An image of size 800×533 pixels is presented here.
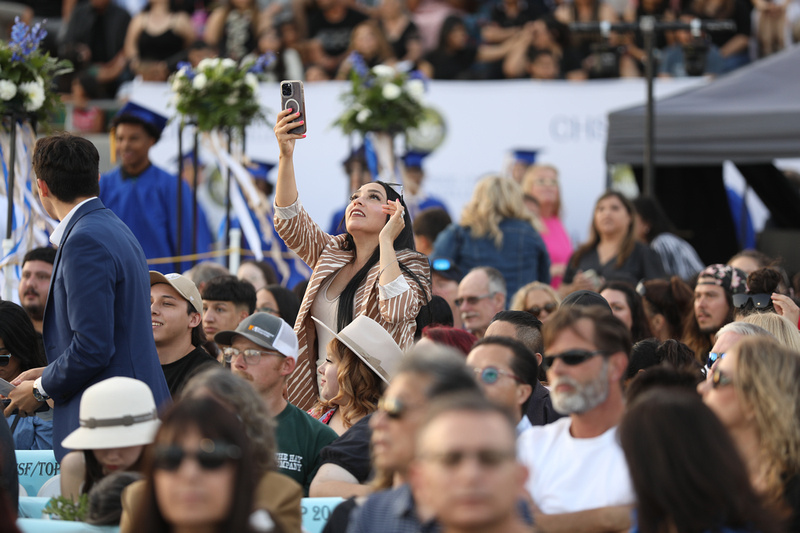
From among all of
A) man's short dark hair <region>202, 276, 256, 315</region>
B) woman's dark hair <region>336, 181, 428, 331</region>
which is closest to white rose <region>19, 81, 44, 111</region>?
man's short dark hair <region>202, 276, 256, 315</region>

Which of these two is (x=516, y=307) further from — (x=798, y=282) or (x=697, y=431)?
(x=697, y=431)

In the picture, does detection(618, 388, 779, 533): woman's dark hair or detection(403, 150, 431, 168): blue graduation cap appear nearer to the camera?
detection(618, 388, 779, 533): woman's dark hair

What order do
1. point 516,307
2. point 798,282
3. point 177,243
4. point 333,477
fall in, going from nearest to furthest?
point 333,477
point 516,307
point 798,282
point 177,243

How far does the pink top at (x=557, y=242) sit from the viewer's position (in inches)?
373

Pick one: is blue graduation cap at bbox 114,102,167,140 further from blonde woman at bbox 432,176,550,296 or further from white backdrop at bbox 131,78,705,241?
white backdrop at bbox 131,78,705,241

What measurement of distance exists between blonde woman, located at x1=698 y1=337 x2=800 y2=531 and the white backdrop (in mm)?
7152

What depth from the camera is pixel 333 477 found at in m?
4.07

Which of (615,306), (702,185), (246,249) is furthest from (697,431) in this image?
(702,185)

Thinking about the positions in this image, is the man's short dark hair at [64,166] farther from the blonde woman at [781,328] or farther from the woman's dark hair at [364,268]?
the blonde woman at [781,328]

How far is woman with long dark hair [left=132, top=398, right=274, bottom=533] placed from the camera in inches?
108

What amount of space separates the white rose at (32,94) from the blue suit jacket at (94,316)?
263 cm

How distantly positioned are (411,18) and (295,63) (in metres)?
1.58

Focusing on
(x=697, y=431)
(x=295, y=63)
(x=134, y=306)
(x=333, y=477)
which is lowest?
(x=333, y=477)

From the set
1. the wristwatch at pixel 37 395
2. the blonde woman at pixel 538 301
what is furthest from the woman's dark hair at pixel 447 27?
the wristwatch at pixel 37 395
